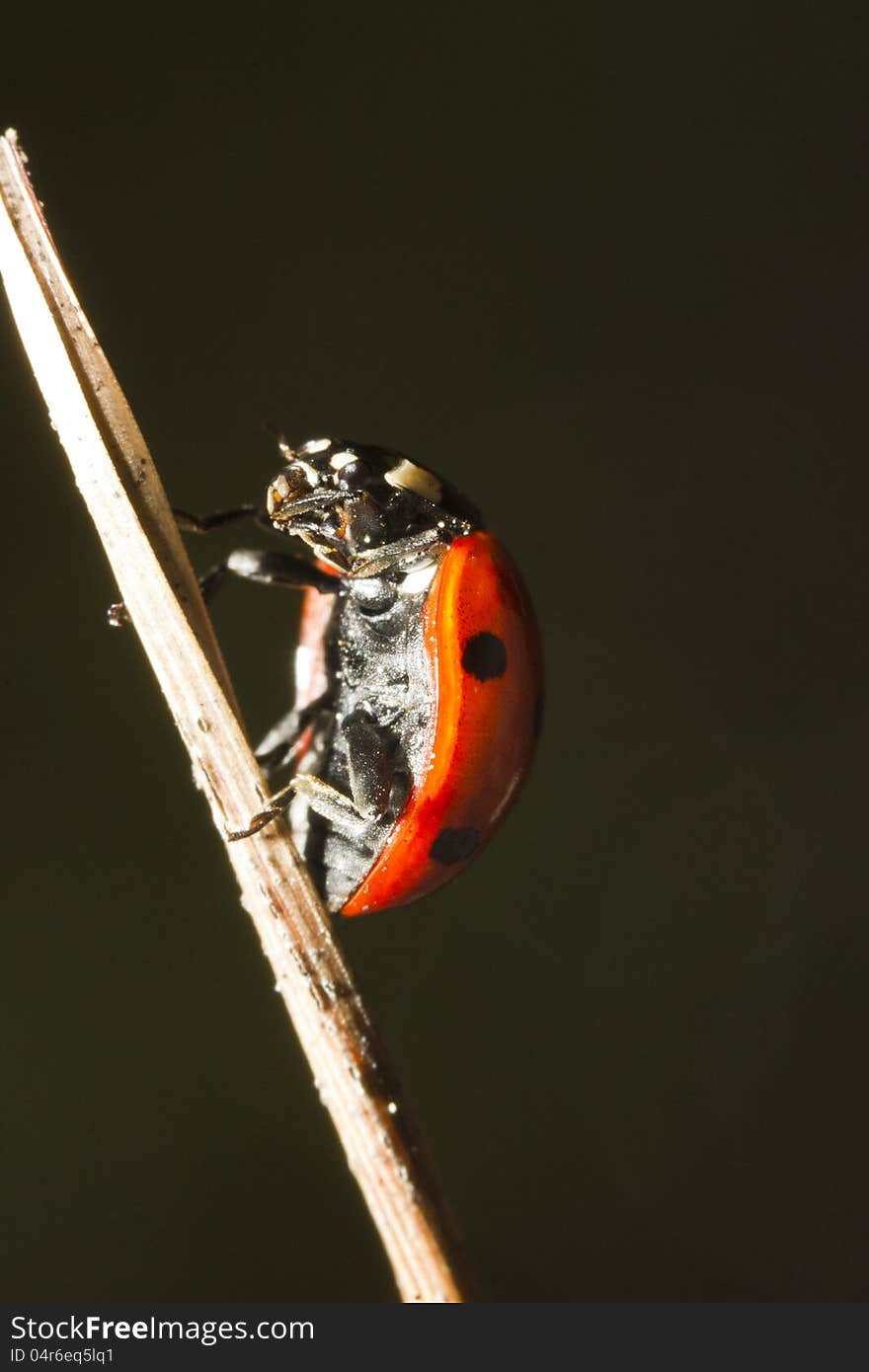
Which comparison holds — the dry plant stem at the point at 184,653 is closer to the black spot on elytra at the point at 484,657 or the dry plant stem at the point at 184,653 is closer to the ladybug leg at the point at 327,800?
the ladybug leg at the point at 327,800

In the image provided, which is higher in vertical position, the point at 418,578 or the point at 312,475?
the point at 312,475

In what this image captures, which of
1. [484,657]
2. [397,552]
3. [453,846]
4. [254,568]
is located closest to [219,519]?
[254,568]

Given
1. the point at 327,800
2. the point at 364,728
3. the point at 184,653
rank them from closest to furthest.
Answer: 1. the point at 184,653
2. the point at 327,800
3. the point at 364,728

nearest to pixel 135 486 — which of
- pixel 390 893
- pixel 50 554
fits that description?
pixel 390 893

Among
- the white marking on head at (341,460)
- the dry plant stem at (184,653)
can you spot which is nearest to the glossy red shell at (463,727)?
the white marking on head at (341,460)

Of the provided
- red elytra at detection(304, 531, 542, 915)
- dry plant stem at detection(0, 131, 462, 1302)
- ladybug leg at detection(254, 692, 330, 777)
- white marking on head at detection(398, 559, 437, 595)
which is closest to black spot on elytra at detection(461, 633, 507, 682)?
red elytra at detection(304, 531, 542, 915)

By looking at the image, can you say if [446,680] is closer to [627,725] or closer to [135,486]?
[135,486]

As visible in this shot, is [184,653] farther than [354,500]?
No

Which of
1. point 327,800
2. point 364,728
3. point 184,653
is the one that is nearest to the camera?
point 184,653

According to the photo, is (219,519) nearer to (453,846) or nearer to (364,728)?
(364,728)
